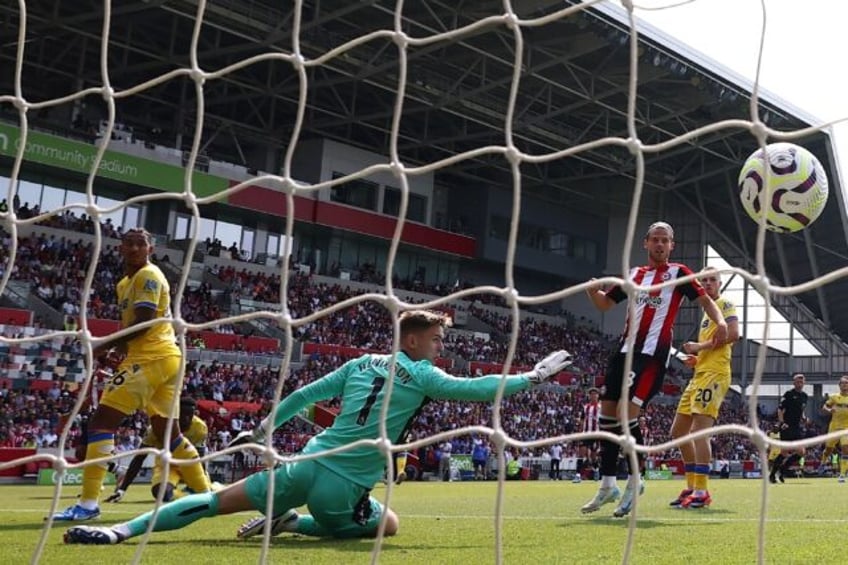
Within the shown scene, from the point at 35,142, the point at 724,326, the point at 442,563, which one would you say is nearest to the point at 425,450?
the point at 35,142

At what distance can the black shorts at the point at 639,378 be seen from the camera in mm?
6723

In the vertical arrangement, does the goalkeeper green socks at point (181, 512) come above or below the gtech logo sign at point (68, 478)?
above

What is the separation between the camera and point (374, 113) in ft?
125

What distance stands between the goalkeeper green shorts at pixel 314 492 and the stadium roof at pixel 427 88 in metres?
22.2

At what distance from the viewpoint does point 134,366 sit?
6199mm

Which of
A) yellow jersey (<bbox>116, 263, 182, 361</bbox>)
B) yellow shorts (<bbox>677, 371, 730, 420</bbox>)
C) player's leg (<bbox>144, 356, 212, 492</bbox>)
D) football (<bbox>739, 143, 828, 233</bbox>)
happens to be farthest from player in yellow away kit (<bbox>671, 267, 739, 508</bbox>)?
yellow jersey (<bbox>116, 263, 182, 361</bbox>)

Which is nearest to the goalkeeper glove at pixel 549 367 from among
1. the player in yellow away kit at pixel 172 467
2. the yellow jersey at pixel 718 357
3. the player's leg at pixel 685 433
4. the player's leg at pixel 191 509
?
the player's leg at pixel 191 509

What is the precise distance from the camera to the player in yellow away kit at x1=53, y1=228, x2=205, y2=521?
6.07 meters

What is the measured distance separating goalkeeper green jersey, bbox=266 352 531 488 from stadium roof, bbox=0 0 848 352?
2196 centimetres

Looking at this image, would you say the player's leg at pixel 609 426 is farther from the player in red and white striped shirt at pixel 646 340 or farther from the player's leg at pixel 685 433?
the player's leg at pixel 685 433

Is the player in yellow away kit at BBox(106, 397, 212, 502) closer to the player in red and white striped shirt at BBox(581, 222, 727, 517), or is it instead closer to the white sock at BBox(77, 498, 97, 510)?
the white sock at BBox(77, 498, 97, 510)

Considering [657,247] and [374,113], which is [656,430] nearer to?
[374,113]

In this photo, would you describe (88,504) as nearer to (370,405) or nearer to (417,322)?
(370,405)

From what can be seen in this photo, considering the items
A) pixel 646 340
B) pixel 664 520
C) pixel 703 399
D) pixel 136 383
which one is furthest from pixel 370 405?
pixel 703 399
